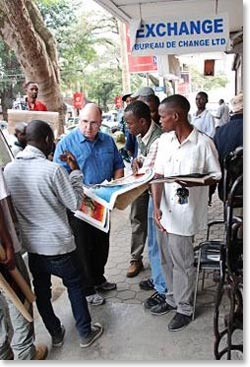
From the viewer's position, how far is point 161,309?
123 inches

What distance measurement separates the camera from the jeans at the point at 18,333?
7.73ft

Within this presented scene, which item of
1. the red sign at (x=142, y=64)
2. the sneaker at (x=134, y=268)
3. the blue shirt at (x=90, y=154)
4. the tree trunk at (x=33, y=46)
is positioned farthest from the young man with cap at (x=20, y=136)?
the red sign at (x=142, y=64)

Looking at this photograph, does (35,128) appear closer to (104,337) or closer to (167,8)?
(104,337)

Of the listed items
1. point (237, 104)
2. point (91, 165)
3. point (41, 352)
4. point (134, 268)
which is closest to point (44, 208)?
point (91, 165)

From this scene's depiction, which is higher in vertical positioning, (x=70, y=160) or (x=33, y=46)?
(x=33, y=46)

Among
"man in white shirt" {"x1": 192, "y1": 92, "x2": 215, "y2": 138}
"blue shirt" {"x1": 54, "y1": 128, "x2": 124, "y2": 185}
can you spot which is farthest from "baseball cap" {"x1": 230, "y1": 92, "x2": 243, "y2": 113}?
"man in white shirt" {"x1": 192, "y1": 92, "x2": 215, "y2": 138}

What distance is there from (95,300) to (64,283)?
757 millimetres

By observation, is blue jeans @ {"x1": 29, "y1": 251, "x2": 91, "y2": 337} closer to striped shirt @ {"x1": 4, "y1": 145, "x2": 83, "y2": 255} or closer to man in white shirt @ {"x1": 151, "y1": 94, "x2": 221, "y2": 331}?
striped shirt @ {"x1": 4, "y1": 145, "x2": 83, "y2": 255}

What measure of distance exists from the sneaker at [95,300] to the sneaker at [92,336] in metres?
0.32

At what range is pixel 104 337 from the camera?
9.42 ft

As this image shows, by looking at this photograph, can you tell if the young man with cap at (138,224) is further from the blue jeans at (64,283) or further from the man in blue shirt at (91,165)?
the blue jeans at (64,283)

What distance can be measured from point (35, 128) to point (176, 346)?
169 centimetres

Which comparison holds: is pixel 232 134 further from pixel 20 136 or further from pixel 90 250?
pixel 20 136

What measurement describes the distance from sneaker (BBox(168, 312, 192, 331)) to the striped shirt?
0.98 m
